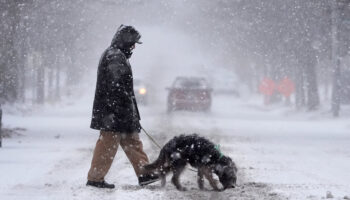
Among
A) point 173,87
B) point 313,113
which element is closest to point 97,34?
point 173,87

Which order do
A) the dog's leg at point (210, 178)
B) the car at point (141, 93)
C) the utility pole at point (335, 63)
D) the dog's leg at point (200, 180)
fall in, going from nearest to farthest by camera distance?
the dog's leg at point (210, 178), the dog's leg at point (200, 180), the utility pole at point (335, 63), the car at point (141, 93)

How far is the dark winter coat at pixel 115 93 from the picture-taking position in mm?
8141

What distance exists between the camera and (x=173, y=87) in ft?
97.3

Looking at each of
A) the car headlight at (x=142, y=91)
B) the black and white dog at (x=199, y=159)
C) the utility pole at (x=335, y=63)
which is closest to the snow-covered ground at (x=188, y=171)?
the black and white dog at (x=199, y=159)

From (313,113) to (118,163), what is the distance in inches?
814

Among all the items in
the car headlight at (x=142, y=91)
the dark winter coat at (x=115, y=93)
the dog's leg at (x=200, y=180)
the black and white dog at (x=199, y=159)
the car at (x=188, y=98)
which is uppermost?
the car headlight at (x=142, y=91)

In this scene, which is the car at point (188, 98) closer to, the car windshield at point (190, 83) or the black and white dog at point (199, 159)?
the car windshield at point (190, 83)

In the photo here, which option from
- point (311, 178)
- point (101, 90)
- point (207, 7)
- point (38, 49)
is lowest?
point (311, 178)

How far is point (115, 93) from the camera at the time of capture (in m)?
8.20

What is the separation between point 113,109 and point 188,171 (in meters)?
2.58

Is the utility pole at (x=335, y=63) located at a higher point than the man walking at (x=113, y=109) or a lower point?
higher

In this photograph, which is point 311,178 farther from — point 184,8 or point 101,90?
point 184,8

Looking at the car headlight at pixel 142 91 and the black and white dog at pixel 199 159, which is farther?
the car headlight at pixel 142 91

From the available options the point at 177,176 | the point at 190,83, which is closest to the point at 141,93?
the point at 190,83
